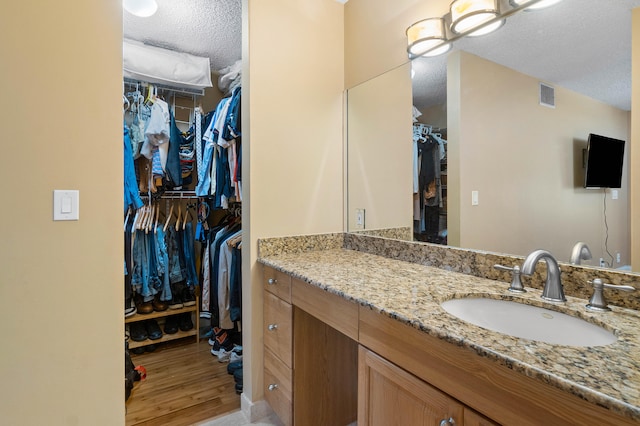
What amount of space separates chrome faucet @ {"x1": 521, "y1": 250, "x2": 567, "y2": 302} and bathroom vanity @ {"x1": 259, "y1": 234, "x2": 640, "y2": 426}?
4cm

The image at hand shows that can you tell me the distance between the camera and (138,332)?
252 cm

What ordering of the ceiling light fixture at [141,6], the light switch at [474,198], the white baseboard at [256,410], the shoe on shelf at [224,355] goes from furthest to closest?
the shoe on shelf at [224,355] → the ceiling light fixture at [141,6] → the white baseboard at [256,410] → the light switch at [474,198]

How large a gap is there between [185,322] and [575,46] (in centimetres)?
297

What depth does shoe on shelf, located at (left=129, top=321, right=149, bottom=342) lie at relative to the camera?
248 cm

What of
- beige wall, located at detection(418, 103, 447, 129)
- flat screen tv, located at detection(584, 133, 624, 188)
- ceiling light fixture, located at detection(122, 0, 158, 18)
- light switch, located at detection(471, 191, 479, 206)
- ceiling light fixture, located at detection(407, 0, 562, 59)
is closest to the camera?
flat screen tv, located at detection(584, 133, 624, 188)

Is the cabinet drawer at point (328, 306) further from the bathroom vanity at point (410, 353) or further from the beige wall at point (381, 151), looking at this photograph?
the beige wall at point (381, 151)

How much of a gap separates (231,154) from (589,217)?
6.47 ft

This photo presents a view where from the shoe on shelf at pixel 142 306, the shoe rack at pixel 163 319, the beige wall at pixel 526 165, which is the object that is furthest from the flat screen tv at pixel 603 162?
the shoe on shelf at pixel 142 306

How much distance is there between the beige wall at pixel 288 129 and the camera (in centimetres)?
176

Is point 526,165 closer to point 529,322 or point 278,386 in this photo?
point 529,322

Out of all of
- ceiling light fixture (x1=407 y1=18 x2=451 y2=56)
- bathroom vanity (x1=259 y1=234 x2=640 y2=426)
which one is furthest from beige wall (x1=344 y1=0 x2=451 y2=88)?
bathroom vanity (x1=259 y1=234 x2=640 y2=426)

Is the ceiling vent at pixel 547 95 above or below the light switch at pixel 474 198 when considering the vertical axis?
above

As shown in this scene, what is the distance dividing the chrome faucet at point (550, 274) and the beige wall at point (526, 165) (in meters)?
0.16

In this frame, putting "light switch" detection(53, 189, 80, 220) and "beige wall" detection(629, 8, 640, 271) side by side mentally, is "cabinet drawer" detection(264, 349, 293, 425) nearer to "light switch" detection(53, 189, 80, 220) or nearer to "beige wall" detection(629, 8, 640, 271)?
"light switch" detection(53, 189, 80, 220)
